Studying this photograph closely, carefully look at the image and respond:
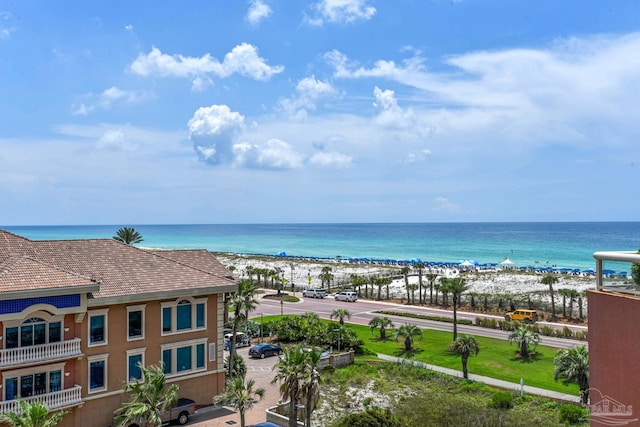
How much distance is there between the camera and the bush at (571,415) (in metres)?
28.7

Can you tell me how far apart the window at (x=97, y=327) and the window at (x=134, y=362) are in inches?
74.2

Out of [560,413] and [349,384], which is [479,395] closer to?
[560,413]

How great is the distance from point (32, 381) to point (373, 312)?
48.5m

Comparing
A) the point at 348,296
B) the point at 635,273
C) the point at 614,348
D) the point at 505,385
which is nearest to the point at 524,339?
the point at 505,385

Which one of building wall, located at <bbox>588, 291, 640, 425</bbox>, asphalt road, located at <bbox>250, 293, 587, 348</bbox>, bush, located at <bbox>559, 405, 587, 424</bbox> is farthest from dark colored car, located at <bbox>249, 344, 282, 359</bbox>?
building wall, located at <bbox>588, 291, 640, 425</bbox>

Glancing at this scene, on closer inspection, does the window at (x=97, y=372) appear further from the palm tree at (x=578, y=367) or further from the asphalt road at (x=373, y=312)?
the asphalt road at (x=373, y=312)

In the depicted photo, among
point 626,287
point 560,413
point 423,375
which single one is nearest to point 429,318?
point 423,375

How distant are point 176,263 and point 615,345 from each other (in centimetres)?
2874

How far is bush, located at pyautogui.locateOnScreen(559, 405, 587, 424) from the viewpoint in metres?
28.7

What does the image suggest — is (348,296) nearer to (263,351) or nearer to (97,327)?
(263,351)

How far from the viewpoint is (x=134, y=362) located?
100 ft

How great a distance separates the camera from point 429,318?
209 feet

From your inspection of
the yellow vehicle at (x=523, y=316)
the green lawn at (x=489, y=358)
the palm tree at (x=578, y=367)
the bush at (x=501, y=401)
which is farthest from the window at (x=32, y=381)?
the yellow vehicle at (x=523, y=316)

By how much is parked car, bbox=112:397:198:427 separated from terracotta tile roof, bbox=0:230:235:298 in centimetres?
701
